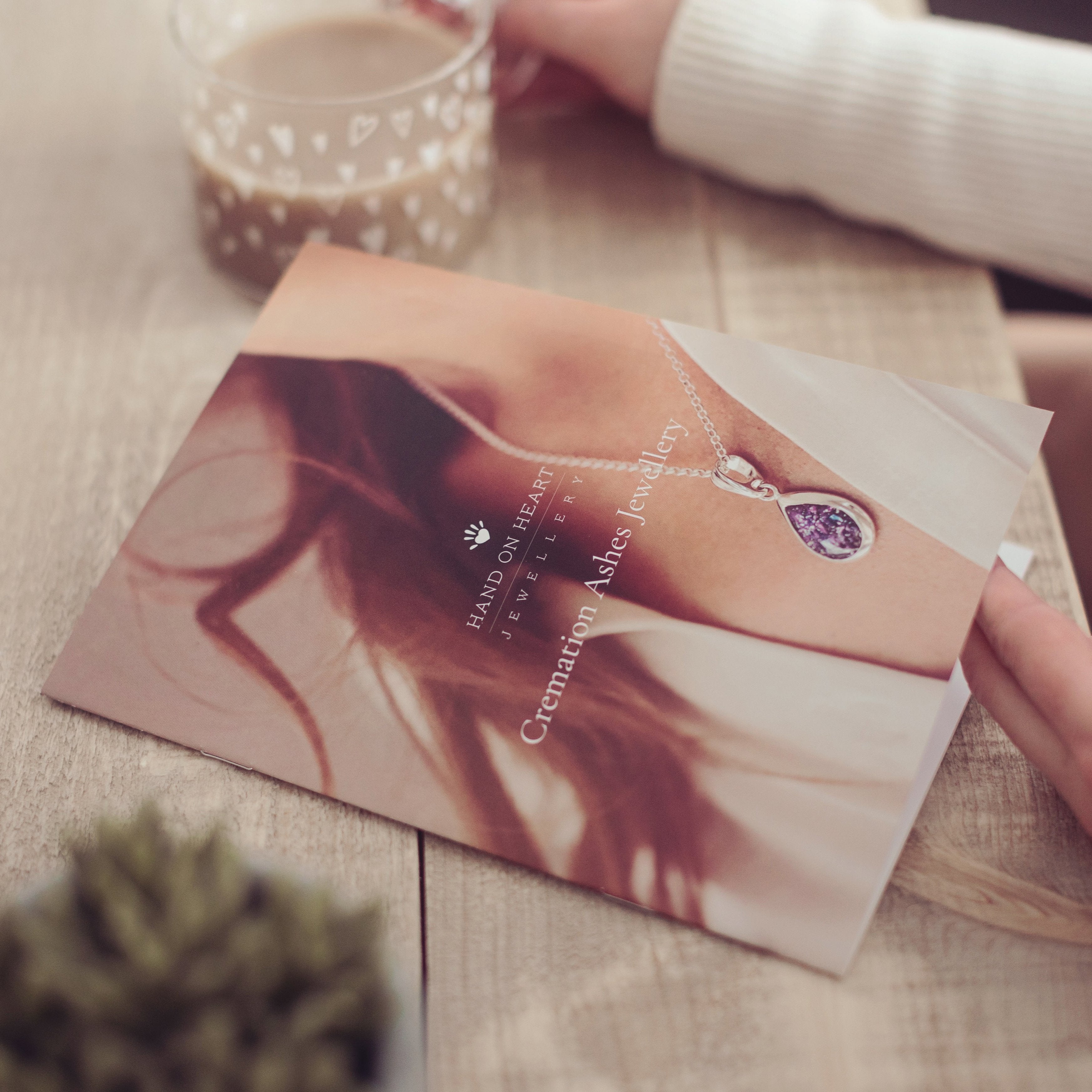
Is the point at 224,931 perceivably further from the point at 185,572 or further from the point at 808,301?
the point at 808,301

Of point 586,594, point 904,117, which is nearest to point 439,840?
point 586,594

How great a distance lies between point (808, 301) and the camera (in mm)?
516

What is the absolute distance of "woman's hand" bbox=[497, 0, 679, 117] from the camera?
0.56m

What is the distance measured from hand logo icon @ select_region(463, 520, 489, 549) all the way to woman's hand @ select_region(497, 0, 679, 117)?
32 centimetres

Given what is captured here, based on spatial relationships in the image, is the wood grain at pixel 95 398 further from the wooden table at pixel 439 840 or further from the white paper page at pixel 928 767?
the white paper page at pixel 928 767

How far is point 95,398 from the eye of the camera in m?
0.49

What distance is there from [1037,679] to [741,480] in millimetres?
128

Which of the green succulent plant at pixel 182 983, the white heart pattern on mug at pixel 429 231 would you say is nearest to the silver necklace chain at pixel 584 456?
the white heart pattern on mug at pixel 429 231

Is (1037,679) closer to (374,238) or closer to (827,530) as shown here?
(827,530)

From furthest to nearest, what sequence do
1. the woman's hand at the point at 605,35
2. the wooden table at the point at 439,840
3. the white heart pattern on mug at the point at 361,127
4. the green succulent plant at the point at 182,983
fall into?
the woman's hand at the point at 605,35 < the white heart pattern on mug at the point at 361,127 < the wooden table at the point at 439,840 < the green succulent plant at the point at 182,983

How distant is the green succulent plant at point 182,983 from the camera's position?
215mm

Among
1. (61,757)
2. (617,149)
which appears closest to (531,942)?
(61,757)

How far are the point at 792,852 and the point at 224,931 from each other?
0.18 m

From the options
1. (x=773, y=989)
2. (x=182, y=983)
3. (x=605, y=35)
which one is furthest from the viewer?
(x=605, y=35)
